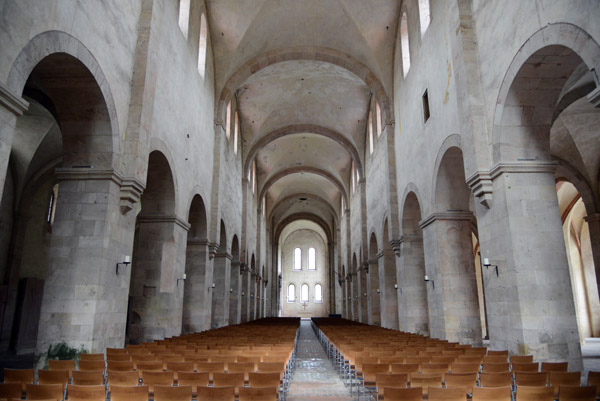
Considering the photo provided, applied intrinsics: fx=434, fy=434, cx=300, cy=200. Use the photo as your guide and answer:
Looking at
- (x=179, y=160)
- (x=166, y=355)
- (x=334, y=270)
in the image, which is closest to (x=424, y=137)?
(x=179, y=160)

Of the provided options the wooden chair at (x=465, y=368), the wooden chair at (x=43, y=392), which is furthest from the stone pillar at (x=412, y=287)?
the wooden chair at (x=43, y=392)

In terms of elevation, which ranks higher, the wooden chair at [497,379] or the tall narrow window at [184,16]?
the tall narrow window at [184,16]

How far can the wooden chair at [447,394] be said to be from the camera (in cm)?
452

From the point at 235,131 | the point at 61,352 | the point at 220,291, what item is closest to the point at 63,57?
the point at 61,352

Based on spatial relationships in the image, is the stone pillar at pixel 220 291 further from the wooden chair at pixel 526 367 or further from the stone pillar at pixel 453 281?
the wooden chair at pixel 526 367

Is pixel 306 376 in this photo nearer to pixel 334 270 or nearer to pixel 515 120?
pixel 515 120

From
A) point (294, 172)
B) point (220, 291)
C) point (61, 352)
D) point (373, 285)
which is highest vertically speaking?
point (294, 172)

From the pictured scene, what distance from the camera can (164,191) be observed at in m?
13.2

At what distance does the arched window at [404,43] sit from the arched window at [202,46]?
7759 millimetres

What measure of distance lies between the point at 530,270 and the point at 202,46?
14127 millimetres

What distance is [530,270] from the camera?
28.1 ft

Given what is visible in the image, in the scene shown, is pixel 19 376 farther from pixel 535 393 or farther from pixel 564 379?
pixel 564 379

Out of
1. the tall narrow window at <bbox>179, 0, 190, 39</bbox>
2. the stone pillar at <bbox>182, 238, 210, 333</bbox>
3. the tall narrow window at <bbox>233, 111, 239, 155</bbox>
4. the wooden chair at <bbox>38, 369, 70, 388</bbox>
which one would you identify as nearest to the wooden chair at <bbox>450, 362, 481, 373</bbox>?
the wooden chair at <bbox>38, 369, 70, 388</bbox>

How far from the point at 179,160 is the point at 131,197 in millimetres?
4222
